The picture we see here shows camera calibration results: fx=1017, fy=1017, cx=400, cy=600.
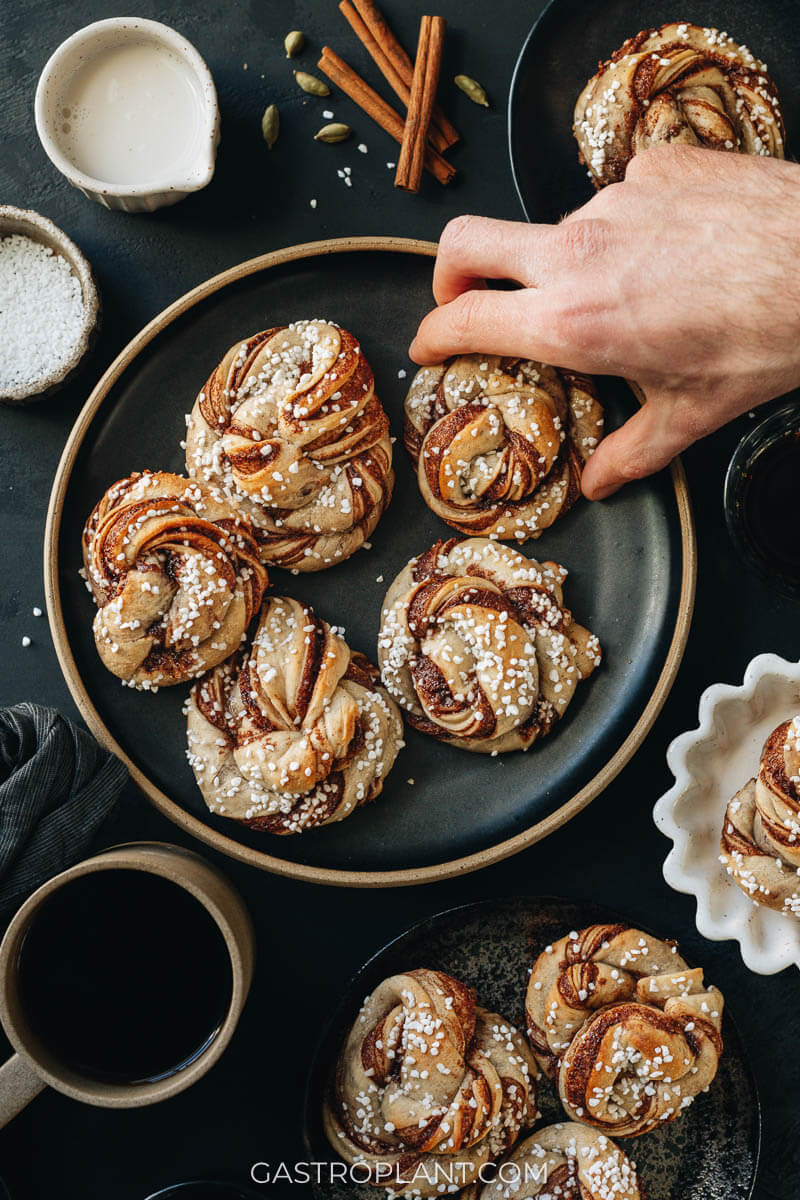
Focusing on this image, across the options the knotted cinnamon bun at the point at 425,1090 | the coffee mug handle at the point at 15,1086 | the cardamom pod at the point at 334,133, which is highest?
the cardamom pod at the point at 334,133

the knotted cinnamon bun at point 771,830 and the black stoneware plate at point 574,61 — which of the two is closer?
the knotted cinnamon bun at point 771,830

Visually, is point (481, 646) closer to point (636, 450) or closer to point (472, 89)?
point (636, 450)

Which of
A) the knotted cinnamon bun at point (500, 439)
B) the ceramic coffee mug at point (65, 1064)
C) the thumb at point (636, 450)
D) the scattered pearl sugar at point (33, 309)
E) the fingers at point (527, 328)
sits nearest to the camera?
the ceramic coffee mug at point (65, 1064)

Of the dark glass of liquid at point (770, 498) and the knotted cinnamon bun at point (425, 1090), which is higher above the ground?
the dark glass of liquid at point (770, 498)

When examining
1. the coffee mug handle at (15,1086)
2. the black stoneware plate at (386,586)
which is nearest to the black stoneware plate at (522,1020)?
the black stoneware plate at (386,586)

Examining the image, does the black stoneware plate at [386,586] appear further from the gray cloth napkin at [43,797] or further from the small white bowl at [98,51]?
the small white bowl at [98,51]

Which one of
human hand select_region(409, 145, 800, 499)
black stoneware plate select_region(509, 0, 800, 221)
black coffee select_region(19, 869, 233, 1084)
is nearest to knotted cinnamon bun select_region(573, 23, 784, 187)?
black stoneware plate select_region(509, 0, 800, 221)
